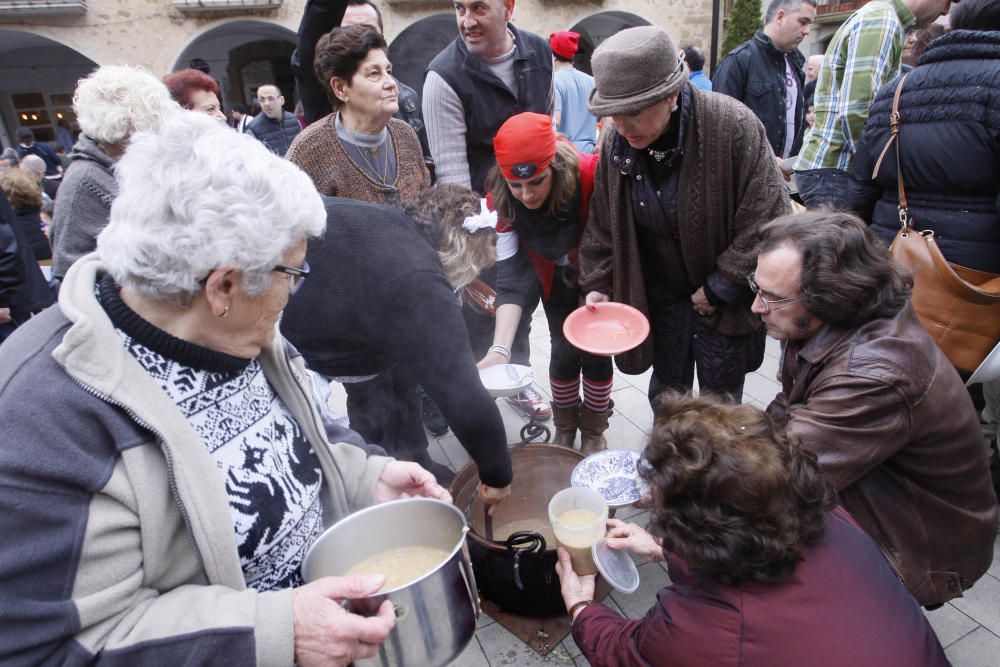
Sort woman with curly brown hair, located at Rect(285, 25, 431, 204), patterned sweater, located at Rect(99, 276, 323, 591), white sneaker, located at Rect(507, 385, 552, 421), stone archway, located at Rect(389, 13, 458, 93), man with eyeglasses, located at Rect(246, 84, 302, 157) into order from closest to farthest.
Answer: patterned sweater, located at Rect(99, 276, 323, 591), woman with curly brown hair, located at Rect(285, 25, 431, 204), white sneaker, located at Rect(507, 385, 552, 421), man with eyeglasses, located at Rect(246, 84, 302, 157), stone archway, located at Rect(389, 13, 458, 93)

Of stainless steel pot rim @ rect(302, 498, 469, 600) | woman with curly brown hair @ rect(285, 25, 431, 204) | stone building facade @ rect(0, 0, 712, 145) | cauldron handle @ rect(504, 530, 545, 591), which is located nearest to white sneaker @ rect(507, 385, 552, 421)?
woman with curly brown hair @ rect(285, 25, 431, 204)

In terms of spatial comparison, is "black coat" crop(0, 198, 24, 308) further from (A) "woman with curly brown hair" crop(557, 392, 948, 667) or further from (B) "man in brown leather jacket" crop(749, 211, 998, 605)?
(B) "man in brown leather jacket" crop(749, 211, 998, 605)

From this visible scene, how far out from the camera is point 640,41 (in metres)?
2.18

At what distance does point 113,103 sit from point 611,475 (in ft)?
9.29

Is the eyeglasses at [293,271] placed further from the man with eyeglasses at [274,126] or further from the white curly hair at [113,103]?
the man with eyeglasses at [274,126]

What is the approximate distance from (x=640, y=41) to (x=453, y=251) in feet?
3.58

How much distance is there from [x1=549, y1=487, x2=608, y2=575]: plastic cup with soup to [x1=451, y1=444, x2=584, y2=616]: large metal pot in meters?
0.13

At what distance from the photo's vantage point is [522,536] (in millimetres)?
2107

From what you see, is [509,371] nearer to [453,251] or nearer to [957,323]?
[453,251]

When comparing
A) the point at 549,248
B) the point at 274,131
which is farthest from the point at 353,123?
the point at 274,131

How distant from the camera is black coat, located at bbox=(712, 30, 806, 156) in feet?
15.5

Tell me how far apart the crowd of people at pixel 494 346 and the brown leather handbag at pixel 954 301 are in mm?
116

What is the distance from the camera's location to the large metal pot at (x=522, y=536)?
83.3 inches

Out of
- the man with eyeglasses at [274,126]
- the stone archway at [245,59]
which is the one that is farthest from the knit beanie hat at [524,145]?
the stone archway at [245,59]
